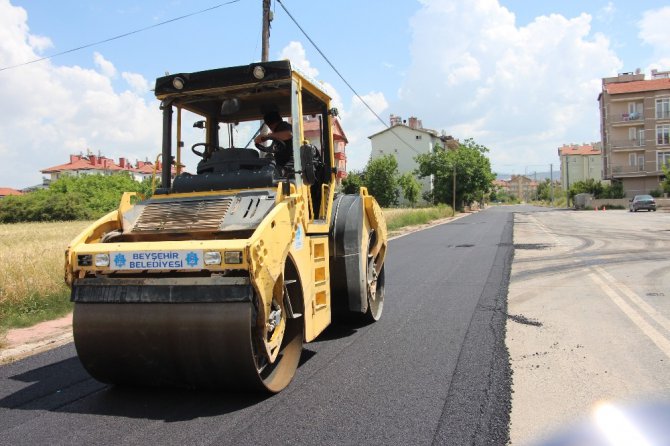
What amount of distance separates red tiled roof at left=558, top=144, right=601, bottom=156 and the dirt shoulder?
126678mm

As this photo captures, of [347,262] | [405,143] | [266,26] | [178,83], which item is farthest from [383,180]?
[178,83]

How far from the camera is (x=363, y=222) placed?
6.21 meters

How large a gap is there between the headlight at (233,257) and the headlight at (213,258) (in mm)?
43

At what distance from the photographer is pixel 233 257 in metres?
3.73

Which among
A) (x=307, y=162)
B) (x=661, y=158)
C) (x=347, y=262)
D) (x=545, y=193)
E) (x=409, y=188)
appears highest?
(x=661, y=158)

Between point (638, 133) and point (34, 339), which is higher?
point (638, 133)

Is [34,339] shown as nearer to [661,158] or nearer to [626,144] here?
[661,158]

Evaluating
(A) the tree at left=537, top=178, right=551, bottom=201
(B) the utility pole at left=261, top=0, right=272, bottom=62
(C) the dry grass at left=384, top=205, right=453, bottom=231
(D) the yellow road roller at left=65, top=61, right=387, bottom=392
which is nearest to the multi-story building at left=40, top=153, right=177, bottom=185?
(C) the dry grass at left=384, top=205, right=453, bottom=231

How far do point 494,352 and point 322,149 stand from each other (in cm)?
268

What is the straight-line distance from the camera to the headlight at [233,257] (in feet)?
12.2

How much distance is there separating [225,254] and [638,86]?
3091 inches

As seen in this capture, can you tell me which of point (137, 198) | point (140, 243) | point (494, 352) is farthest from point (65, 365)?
point (494, 352)

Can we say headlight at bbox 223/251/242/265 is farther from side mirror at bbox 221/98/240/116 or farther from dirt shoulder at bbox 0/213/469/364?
dirt shoulder at bbox 0/213/469/364

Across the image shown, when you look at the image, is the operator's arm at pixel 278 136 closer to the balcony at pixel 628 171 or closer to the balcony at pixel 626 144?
the balcony at pixel 628 171
